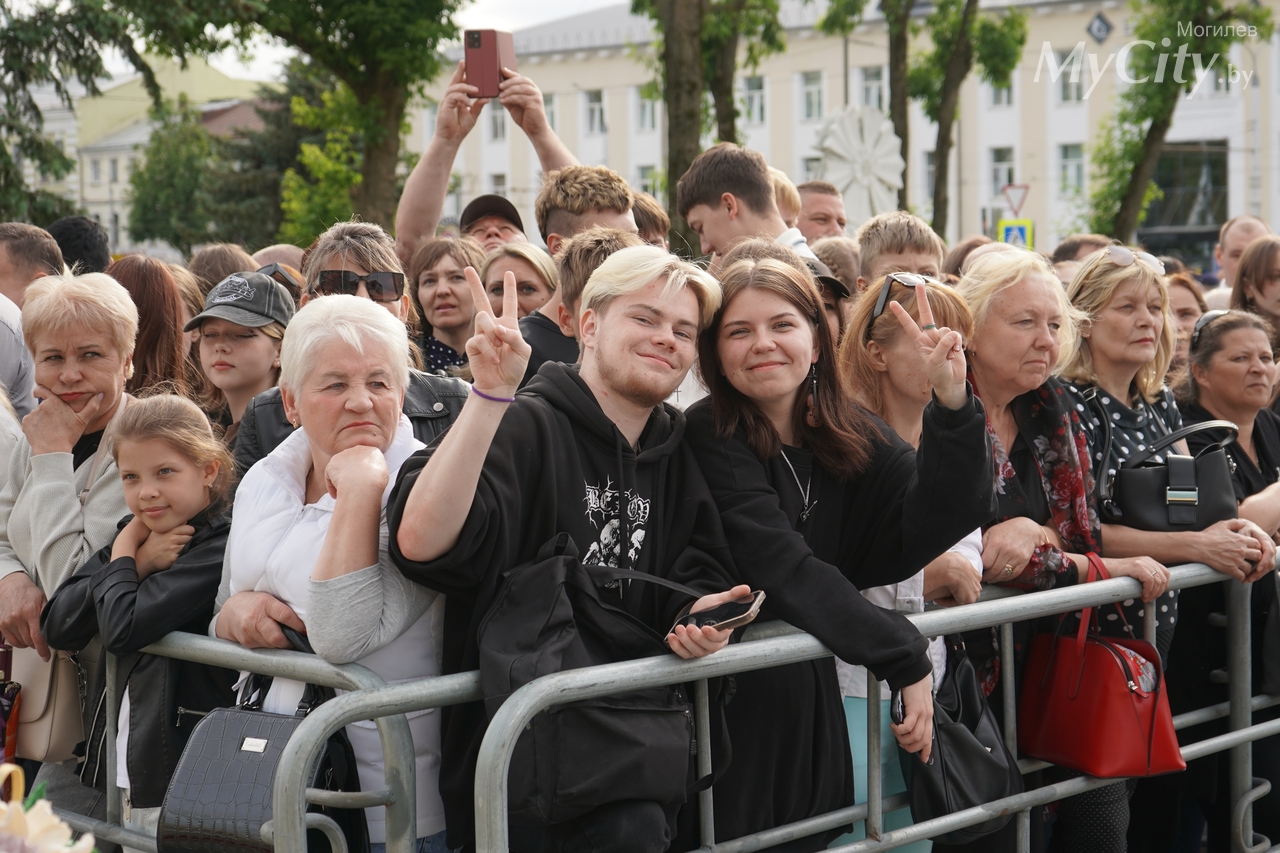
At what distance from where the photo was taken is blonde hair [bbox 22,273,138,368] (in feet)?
11.3

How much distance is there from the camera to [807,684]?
9.47 ft

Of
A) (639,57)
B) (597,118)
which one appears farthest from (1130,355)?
(597,118)

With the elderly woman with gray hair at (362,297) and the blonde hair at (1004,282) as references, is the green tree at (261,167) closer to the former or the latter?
the elderly woman with gray hair at (362,297)

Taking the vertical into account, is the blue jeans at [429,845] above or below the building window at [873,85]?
below

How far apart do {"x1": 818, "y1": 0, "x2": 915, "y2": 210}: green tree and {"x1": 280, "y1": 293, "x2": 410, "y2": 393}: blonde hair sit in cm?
1711

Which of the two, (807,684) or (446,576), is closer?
(446,576)

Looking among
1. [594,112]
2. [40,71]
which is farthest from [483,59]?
[594,112]

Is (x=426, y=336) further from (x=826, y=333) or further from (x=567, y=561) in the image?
(x=567, y=561)

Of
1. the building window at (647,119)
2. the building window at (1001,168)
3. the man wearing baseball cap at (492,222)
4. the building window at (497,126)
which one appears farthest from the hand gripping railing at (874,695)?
the building window at (497,126)

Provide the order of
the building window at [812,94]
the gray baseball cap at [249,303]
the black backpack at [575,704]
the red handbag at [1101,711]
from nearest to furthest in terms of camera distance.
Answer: the black backpack at [575,704] → the red handbag at [1101,711] → the gray baseball cap at [249,303] → the building window at [812,94]

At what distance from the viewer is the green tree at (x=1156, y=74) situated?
18469 millimetres

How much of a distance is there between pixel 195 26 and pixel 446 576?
15.7 meters

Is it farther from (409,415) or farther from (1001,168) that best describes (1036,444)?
(1001,168)

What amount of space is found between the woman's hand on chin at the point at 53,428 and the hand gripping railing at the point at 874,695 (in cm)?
166
